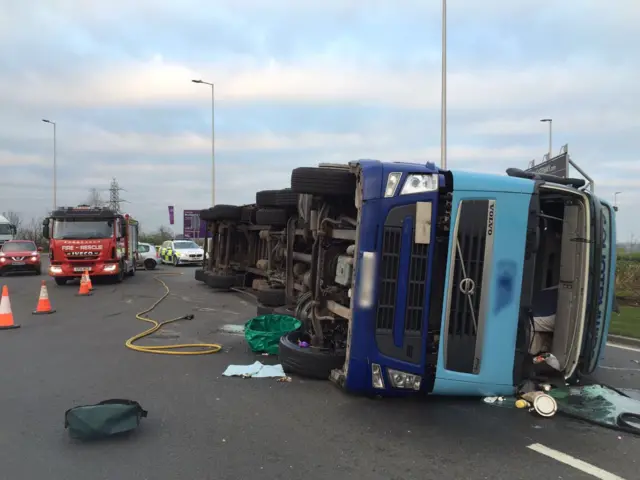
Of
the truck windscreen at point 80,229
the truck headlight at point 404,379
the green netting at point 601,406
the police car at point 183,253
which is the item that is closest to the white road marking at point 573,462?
the green netting at point 601,406

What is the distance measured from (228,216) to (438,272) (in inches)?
429

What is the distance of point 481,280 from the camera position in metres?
4.66

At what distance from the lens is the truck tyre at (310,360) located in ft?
18.1

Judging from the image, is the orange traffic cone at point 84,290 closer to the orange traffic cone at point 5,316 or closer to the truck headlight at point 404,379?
the orange traffic cone at point 5,316

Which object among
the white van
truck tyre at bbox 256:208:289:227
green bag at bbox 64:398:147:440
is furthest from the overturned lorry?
the white van

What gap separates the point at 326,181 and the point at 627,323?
805cm

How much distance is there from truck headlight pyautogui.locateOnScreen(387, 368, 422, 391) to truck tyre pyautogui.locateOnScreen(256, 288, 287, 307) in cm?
612

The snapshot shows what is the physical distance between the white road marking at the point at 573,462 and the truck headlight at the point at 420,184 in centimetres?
226

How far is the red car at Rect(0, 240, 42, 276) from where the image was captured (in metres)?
22.8

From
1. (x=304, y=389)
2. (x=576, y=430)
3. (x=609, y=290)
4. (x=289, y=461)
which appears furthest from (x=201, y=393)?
(x=609, y=290)

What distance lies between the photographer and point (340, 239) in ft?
19.0

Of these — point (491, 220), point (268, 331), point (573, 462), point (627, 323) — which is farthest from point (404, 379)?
point (627, 323)

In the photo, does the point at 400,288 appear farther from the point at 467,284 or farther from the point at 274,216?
the point at 274,216

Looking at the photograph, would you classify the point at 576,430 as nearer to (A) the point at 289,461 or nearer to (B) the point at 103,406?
(A) the point at 289,461
